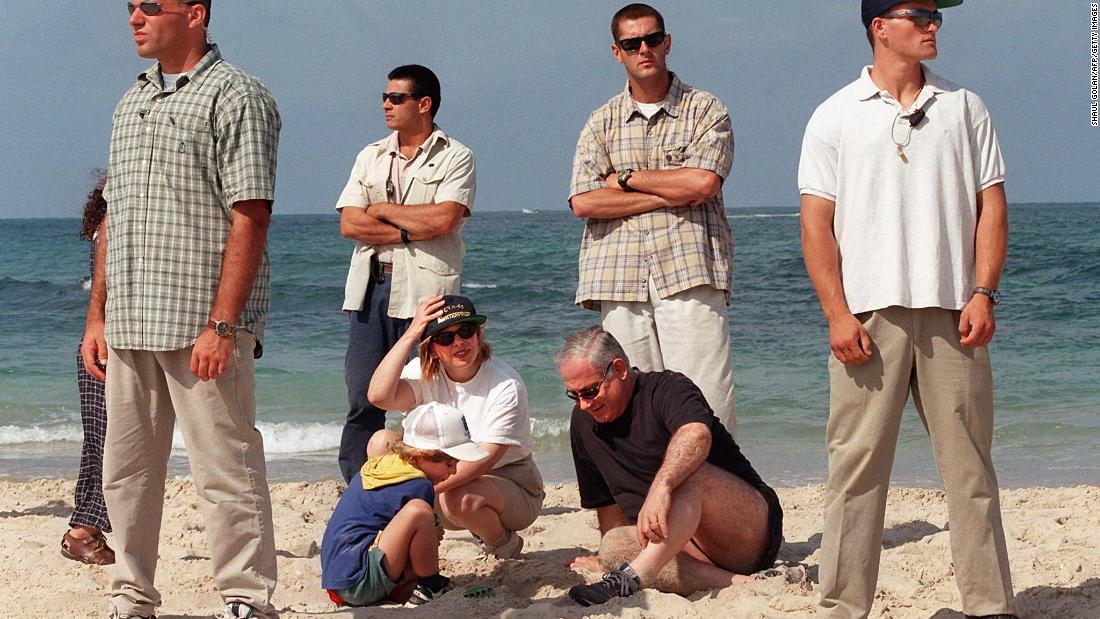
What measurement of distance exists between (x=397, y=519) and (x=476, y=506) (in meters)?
0.42

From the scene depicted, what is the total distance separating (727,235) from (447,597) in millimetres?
1724

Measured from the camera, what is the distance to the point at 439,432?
4.40 metres

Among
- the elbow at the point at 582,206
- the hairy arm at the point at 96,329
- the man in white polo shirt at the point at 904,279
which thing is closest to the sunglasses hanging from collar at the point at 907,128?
the man in white polo shirt at the point at 904,279

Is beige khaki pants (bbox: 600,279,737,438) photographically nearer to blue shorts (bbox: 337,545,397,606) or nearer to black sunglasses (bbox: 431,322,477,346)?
black sunglasses (bbox: 431,322,477,346)

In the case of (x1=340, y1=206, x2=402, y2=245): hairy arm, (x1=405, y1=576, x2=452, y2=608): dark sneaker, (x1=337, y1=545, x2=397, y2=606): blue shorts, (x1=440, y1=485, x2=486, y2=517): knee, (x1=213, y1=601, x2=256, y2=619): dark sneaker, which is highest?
(x1=340, y1=206, x2=402, y2=245): hairy arm

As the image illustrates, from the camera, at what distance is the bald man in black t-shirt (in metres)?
4.01

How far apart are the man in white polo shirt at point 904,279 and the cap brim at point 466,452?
1.44m

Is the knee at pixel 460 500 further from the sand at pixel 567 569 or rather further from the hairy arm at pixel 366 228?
the hairy arm at pixel 366 228

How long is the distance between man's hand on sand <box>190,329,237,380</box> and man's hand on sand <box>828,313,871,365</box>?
1705 mm

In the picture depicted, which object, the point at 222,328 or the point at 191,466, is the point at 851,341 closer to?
the point at 222,328

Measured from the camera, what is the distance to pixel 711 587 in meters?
4.19

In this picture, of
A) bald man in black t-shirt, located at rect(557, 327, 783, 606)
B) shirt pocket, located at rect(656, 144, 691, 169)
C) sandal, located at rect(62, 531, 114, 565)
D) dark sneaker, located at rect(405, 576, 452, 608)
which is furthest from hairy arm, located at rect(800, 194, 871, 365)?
sandal, located at rect(62, 531, 114, 565)

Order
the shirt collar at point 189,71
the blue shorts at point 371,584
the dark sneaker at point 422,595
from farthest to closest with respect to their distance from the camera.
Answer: the dark sneaker at point 422,595, the blue shorts at point 371,584, the shirt collar at point 189,71

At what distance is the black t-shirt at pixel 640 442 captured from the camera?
4.15 m
